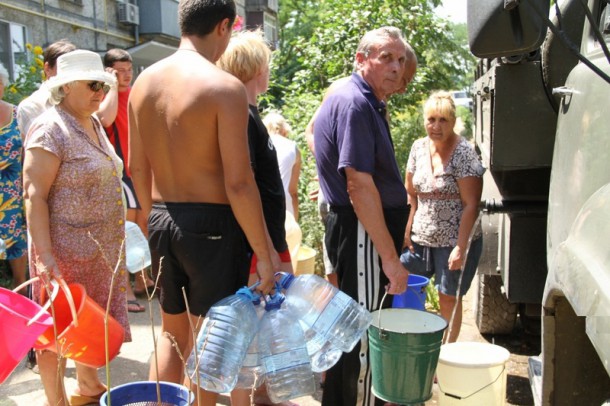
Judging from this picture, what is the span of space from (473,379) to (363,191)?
116cm

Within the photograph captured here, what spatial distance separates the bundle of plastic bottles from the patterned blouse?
1516 mm

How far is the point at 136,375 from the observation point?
4.20 metres

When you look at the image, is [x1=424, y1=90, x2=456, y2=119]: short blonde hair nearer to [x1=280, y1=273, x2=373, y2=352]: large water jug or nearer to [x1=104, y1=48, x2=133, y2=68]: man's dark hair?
[x1=280, y1=273, x2=373, y2=352]: large water jug

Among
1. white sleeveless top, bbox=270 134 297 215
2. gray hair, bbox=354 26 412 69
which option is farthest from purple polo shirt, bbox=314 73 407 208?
white sleeveless top, bbox=270 134 297 215

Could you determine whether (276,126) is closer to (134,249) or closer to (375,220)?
(134,249)

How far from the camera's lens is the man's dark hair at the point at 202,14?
2.64 meters

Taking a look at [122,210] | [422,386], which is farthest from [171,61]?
[422,386]

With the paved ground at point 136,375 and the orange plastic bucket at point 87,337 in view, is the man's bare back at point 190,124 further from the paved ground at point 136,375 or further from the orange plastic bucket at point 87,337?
the paved ground at point 136,375

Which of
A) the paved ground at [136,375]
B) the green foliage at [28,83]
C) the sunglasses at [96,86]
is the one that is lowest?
the paved ground at [136,375]

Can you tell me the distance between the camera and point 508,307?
488cm

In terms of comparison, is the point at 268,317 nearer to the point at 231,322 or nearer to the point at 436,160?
the point at 231,322

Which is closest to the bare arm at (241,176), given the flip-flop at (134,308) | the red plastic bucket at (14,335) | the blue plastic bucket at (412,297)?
the red plastic bucket at (14,335)

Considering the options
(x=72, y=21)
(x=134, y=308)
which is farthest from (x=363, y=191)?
(x=72, y=21)

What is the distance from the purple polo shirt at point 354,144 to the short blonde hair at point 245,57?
1.28 feet
